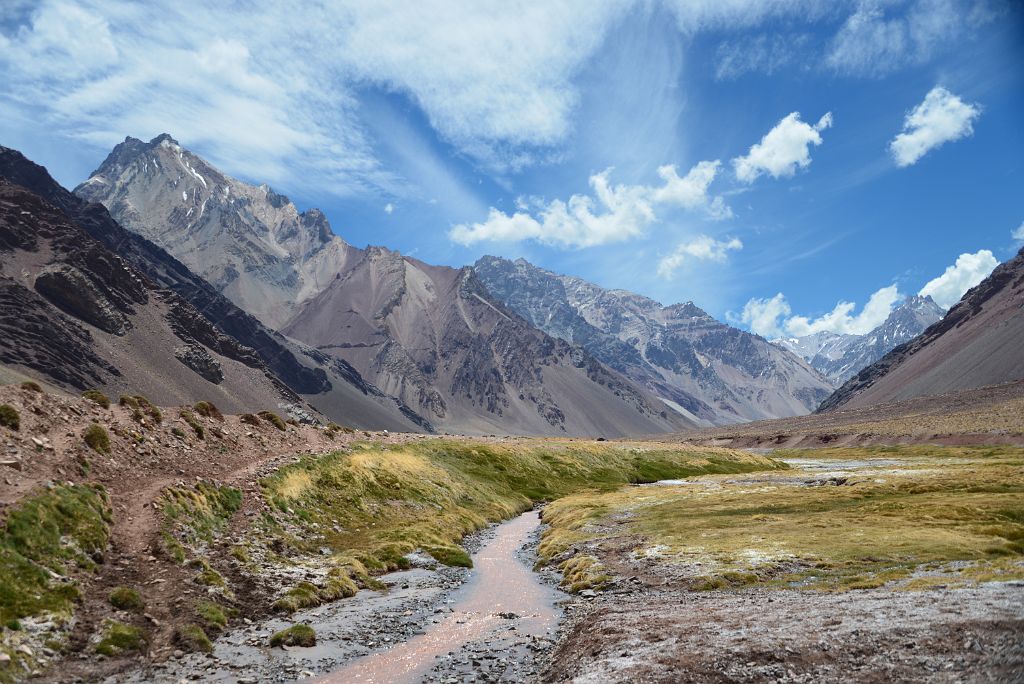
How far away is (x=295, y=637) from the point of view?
87.3ft

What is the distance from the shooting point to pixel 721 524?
55344mm

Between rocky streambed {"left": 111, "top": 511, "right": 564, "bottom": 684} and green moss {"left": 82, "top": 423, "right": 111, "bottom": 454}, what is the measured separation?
1777 centimetres

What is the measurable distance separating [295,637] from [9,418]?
66.8 feet

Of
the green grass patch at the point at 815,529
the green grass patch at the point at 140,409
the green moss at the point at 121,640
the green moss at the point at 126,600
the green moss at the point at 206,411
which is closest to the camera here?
the green moss at the point at 121,640

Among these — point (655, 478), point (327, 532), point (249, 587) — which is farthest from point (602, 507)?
point (655, 478)

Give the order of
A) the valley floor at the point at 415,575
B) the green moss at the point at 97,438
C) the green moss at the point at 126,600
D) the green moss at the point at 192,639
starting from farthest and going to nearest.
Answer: the green moss at the point at 97,438 → the green moss at the point at 126,600 → the green moss at the point at 192,639 → the valley floor at the point at 415,575

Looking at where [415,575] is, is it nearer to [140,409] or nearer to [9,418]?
[9,418]

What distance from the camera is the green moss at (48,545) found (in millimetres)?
23016

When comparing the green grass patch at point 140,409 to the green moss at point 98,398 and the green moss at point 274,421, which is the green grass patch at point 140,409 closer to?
the green moss at point 98,398

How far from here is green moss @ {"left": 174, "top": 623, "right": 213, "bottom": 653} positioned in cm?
2430

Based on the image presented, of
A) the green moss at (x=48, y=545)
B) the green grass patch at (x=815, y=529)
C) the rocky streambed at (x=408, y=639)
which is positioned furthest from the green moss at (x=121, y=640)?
the green grass patch at (x=815, y=529)

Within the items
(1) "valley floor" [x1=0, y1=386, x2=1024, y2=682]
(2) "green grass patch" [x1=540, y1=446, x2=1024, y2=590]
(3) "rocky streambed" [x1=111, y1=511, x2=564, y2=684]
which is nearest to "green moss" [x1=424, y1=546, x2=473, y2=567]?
(1) "valley floor" [x1=0, y1=386, x2=1024, y2=682]

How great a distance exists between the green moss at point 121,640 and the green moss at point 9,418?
1526 centimetres

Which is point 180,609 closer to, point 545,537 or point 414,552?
point 414,552
